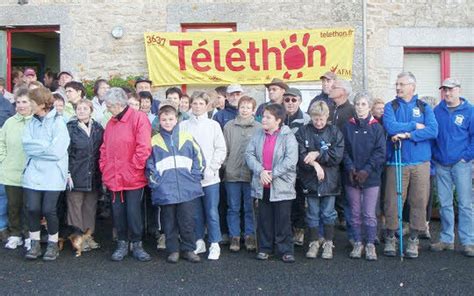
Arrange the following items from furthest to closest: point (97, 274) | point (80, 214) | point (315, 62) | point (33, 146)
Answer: point (315, 62) < point (80, 214) < point (33, 146) < point (97, 274)

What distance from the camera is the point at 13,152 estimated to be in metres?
6.42

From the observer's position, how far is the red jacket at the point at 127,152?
580cm

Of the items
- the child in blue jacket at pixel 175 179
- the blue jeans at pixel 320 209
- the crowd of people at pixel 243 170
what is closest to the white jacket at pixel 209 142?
the crowd of people at pixel 243 170

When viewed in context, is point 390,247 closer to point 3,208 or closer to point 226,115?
point 226,115

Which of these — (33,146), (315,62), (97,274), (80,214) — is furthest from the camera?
(315,62)

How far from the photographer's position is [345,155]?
610cm

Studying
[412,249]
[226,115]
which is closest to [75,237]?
[226,115]

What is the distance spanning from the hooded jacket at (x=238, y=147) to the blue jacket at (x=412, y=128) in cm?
153

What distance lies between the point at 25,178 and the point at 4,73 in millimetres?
5141

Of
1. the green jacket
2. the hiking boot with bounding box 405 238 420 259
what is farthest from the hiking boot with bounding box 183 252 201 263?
the hiking boot with bounding box 405 238 420 259

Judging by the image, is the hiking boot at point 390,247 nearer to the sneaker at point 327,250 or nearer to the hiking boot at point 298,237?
the sneaker at point 327,250

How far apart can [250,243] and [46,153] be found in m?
2.52

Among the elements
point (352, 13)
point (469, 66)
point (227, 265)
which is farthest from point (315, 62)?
point (227, 265)

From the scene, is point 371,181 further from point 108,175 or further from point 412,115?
point 108,175
